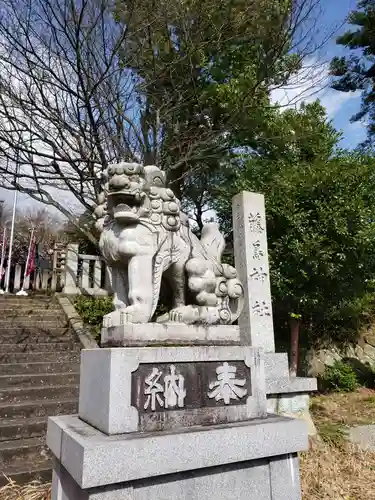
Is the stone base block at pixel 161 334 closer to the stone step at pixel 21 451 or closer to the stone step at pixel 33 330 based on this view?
the stone step at pixel 21 451

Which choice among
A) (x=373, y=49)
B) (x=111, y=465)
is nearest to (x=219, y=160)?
(x=373, y=49)

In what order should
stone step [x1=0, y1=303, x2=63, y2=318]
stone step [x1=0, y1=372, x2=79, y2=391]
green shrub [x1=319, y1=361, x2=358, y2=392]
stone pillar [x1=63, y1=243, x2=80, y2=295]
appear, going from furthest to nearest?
1. stone pillar [x1=63, y1=243, x2=80, y2=295]
2. green shrub [x1=319, y1=361, x2=358, y2=392]
3. stone step [x1=0, y1=303, x2=63, y2=318]
4. stone step [x1=0, y1=372, x2=79, y2=391]

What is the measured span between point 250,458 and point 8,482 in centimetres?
247

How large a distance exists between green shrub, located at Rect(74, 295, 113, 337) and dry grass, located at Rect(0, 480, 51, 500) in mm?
4153

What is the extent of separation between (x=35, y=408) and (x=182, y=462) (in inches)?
127

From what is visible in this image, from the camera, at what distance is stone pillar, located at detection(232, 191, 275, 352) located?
469 cm

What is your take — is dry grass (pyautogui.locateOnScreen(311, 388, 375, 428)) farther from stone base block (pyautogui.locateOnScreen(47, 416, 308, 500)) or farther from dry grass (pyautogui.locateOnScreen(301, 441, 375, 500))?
stone base block (pyautogui.locateOnScreen(47, 416, 308, 500))

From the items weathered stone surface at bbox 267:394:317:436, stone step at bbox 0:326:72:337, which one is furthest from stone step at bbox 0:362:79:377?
weathered stone surface at bbox 267:394:317:436

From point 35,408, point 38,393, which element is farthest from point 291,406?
point 38,393

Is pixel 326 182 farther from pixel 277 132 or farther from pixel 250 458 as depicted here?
pixel 250 458

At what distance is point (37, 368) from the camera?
17.5 feet

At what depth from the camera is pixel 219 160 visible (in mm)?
9086

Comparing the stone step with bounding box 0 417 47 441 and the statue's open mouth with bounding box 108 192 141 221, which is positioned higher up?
the statue's open mouth with bounding box 108 192 141 221

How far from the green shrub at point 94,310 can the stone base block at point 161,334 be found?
16.9ft
